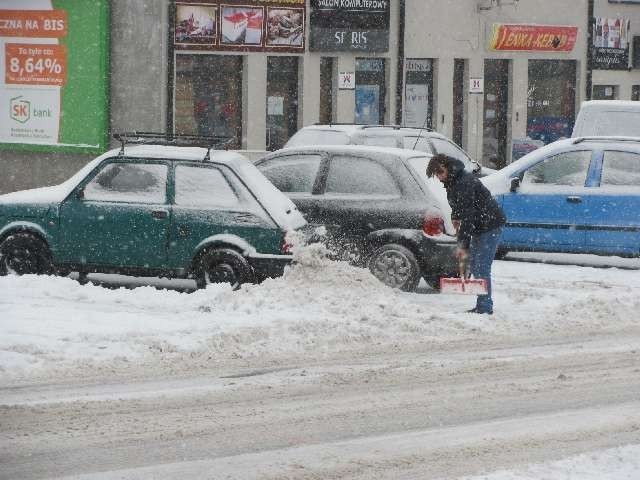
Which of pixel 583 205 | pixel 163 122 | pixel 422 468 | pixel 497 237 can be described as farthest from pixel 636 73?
pixel 422 468

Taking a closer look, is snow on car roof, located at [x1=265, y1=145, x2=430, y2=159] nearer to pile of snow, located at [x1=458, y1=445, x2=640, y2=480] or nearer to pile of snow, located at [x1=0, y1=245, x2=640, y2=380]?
pile of snow, located at [x1=0, y1=245, x2=640, y2=380]

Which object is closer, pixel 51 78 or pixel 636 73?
pixel 51 78

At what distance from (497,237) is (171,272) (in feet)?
9.90

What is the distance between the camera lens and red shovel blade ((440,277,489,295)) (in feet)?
41.4

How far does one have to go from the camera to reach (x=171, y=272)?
13664 millimetres

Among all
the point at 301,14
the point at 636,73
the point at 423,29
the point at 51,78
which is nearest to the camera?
the point at 51,78

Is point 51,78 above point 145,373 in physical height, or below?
above

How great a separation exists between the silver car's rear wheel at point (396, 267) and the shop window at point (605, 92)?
73.4 feet

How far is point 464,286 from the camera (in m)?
12.6

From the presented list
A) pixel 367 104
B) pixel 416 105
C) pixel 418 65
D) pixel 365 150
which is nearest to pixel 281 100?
pixel 367 104

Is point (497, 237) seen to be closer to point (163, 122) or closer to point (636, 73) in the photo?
point (163, 122)

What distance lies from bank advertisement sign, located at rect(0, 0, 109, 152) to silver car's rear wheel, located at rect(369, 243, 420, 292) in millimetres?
13430

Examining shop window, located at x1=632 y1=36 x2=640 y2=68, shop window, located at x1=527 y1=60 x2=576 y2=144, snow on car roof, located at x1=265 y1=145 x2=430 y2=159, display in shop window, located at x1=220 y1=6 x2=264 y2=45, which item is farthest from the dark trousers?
shop window, located at x1=632 y1=36 x2=640 y2=68

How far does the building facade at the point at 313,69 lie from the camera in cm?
2691
